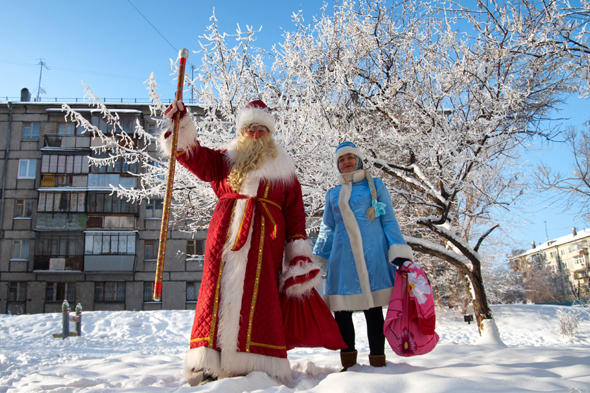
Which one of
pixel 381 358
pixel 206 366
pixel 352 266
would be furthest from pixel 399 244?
pixel 206 366

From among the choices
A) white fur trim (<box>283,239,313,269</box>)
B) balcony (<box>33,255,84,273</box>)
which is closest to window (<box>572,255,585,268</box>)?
balcony (<box>33,255,84,273</box>)

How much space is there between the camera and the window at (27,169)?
21.7 meters

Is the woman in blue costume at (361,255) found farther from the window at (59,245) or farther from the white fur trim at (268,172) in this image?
the window at (59,245)

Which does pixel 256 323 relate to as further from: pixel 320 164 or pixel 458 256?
pixel 458 256

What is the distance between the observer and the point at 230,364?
8.42 feet

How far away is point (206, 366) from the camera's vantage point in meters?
2.57

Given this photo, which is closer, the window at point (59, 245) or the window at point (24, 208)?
the window at point (59, 245)

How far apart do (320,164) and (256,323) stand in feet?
10.9

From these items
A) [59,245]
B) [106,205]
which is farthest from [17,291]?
[106,205]

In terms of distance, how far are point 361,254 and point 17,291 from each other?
74.8ft

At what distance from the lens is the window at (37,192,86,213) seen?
20.1 metres

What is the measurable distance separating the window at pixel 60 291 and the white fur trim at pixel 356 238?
20.9m

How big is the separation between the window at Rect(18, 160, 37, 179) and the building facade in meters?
0.86

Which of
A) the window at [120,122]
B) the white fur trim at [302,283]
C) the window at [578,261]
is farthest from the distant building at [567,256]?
the white fur trim at [302,283]
